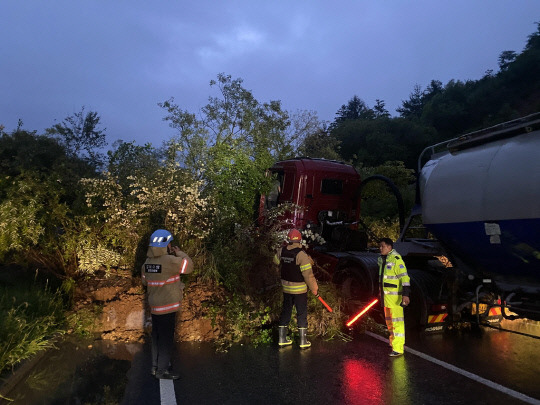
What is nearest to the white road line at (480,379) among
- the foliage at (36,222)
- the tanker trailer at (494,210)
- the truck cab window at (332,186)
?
the tanker trailer at (494,210)

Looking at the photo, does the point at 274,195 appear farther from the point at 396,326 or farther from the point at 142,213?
the point at 396,326

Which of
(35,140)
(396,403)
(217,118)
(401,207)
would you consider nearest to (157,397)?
(396,403)

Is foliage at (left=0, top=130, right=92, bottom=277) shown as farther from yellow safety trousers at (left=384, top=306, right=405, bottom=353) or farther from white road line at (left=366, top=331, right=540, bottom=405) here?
white road line at (left=366, top=331, right=540, bottom=405)

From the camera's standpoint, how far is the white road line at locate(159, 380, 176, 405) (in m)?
4.19

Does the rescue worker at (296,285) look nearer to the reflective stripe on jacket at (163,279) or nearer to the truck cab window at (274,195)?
the reflective stripe on jacket at (163,279)

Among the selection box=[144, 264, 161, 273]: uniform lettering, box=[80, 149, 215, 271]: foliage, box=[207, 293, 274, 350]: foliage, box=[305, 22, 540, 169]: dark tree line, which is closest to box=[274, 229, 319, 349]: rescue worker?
box=[207, 293, 274, 350]: foliage

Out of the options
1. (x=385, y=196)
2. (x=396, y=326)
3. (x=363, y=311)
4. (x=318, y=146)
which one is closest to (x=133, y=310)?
(x=363, y=311)

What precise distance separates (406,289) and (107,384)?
3948mm

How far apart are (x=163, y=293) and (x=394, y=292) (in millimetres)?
3181

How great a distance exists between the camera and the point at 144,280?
504 cm

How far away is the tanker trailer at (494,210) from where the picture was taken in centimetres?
485

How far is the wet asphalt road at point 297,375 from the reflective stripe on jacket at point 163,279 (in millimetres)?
860

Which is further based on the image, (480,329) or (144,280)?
(480,329)

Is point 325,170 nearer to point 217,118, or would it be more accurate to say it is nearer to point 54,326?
point 54,326
